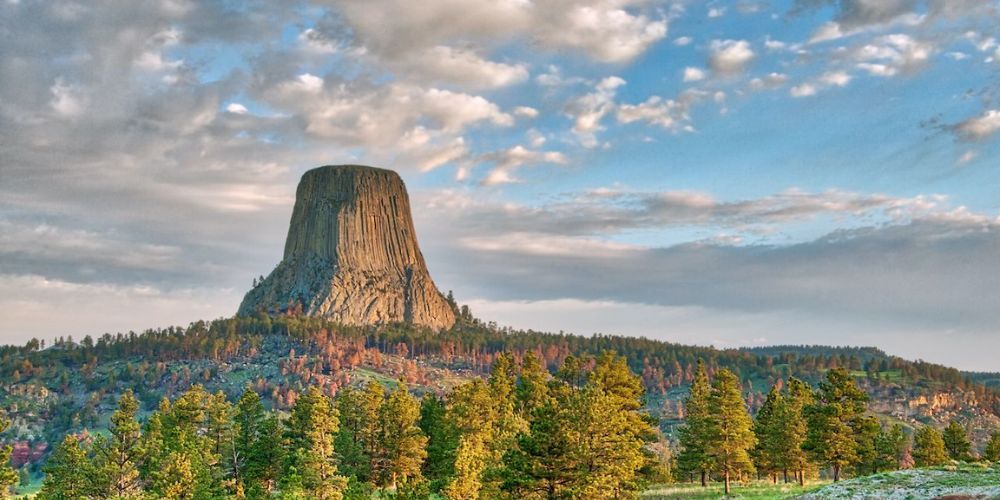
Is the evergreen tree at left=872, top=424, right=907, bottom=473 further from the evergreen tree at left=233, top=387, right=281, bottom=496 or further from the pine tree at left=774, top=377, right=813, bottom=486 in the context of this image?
the evergreen tree at left=233, top=387, right=281, bottom=496

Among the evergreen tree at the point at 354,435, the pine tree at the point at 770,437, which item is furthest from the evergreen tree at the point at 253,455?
the pine tree at the point at 770,437

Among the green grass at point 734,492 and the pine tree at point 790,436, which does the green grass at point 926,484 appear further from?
the pine tree at point 790,436

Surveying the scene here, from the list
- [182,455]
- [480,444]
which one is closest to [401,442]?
[480,444]

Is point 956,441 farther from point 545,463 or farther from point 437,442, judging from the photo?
point 545,463

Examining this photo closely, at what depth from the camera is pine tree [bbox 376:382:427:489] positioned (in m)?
89.9

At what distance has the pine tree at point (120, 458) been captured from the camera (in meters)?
68.2

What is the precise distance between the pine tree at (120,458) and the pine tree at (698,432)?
186 feet

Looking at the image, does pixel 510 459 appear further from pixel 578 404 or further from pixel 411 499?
pixel 411 499

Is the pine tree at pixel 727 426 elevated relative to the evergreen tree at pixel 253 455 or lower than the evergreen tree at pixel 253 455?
elevated

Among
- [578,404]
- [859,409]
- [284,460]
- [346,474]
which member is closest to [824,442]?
[859,409]

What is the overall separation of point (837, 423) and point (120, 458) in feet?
233

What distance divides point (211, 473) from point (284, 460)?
975 cm

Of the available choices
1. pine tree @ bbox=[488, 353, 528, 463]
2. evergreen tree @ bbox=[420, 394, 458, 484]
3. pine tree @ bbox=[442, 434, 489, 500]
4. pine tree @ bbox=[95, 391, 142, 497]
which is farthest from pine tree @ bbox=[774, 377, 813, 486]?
pine tree @ bbox=[95, 391, 142, 497]

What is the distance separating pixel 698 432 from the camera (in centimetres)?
8744
